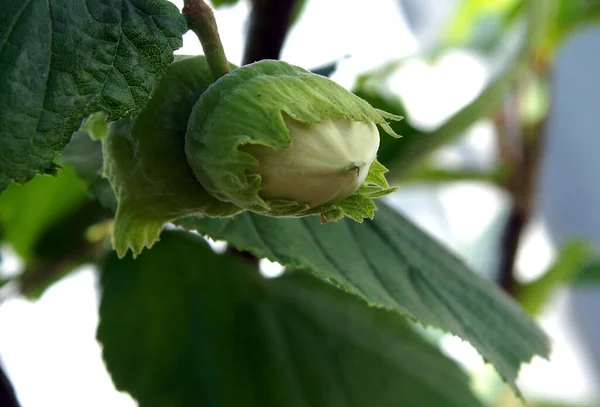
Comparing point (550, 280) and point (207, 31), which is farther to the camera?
point (550, 280)

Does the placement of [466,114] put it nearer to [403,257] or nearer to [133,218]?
[403,257]

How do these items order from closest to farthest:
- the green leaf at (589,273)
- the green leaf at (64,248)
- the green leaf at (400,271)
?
the green leaf at (400,271)
the green leaf at (64,248)
the green leaf at (589,273)

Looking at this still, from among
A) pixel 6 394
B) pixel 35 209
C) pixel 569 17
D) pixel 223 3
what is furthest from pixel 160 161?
pixel 569 17

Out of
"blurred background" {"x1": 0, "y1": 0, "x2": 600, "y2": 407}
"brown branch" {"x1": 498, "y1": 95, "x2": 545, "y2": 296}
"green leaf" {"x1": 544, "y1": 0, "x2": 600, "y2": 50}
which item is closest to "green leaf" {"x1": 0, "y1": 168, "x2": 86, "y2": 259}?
"blurred background" {"x1": 0, "y1": 0, "x2": 600, "y2": 407}

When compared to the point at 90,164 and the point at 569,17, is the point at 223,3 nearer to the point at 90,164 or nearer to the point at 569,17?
the point at 90,164

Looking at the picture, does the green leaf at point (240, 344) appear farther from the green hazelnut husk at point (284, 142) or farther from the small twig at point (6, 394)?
the green hazelnut husk at point (284, 142)

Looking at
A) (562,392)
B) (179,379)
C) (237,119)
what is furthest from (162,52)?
(562,392)

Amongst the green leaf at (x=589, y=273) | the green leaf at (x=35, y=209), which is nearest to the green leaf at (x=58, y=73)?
the green leaf at (x=35, y=209)

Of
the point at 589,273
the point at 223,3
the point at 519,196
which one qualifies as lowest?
the point at 589,273
